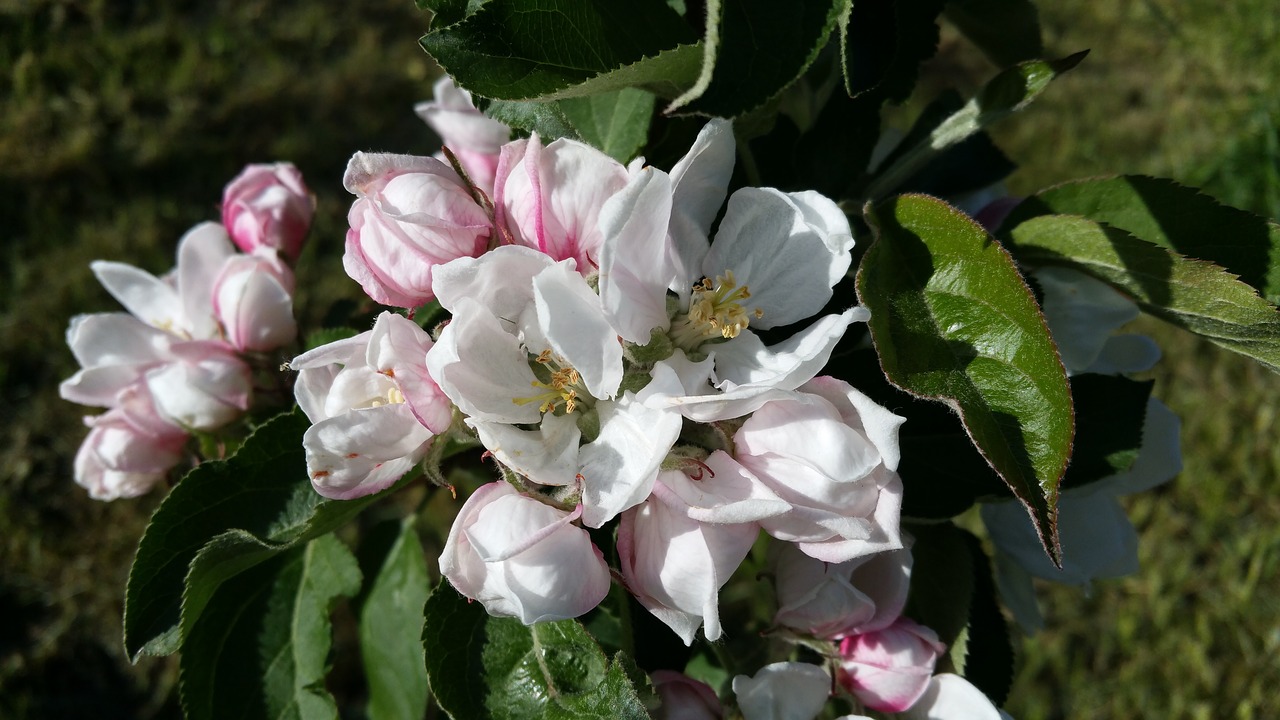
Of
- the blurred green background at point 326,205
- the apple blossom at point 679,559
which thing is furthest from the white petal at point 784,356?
the blurred green background at point 326,205

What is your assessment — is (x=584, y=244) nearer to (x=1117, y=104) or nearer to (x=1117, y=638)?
(x=1117, y=638)

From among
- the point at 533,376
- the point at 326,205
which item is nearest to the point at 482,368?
the point at 533,376

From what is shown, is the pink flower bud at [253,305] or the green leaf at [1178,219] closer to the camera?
the green leaf at [1178,219]

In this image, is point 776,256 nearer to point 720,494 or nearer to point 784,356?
point 784,356

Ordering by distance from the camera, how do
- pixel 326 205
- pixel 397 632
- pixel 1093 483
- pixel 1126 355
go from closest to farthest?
1. pixel 1093 483
2. pixel 1126 355
3. pixel 397 632
4. pixel 326 205

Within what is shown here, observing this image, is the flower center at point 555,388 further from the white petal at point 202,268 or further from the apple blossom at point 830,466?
the white petal at point 202,268

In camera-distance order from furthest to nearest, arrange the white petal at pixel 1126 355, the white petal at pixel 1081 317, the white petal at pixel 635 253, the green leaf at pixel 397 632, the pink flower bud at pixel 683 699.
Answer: the green leaf at pixel 397 632 → the white petal at pixel 1126 355 → the white petal at pixel 1081 317 → the pink flower bud at pixel 683 699 → the white petal at pixel 635 253
